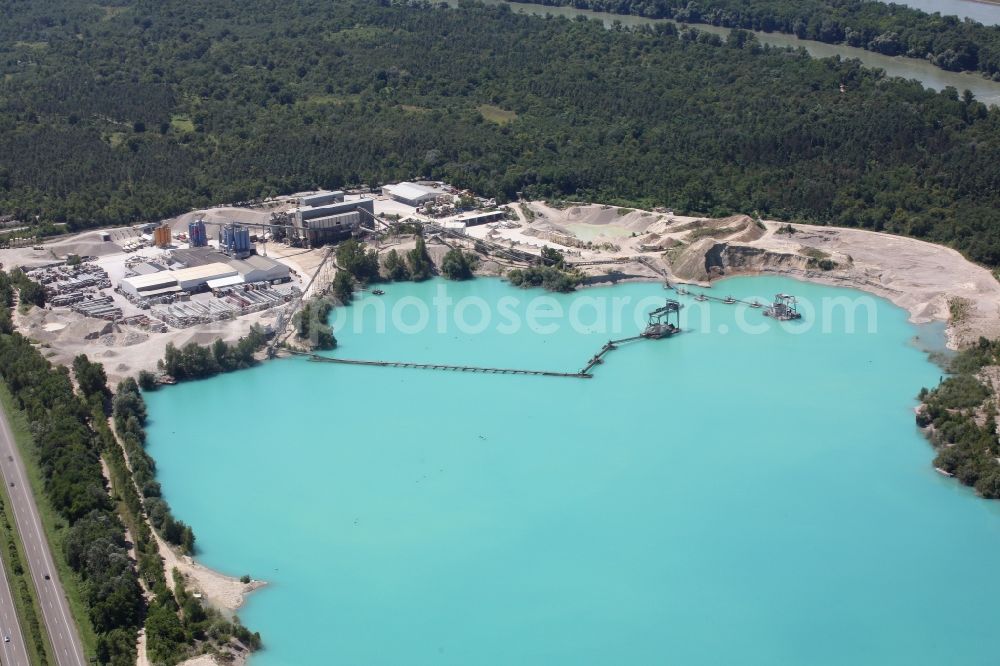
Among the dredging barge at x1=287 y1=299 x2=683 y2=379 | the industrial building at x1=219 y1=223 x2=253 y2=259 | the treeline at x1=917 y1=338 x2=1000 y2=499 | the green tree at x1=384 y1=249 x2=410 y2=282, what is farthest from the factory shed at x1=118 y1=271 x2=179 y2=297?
the treeline at x1=917 y1=338 x2=1000 y2=499

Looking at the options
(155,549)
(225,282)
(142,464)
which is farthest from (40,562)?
(225,282)

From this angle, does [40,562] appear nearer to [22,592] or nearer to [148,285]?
[22,592]

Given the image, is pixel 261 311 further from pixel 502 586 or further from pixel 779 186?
pixel 779 186

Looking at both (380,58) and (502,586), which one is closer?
(502,586)

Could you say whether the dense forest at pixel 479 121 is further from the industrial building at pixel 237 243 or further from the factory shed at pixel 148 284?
the factory shed at pixel 148 284

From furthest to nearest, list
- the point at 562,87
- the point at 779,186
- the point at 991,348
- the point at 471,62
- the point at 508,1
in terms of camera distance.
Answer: the point at 508,1
the point at 471,62
the point at 562,87
the point at 779,186
the point at 991,348

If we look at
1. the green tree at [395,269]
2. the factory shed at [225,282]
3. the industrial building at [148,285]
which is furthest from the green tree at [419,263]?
the industrial building at [148,285]

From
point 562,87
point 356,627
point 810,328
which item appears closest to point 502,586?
point 356,627
